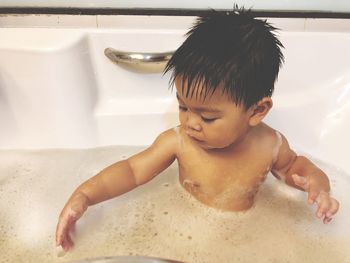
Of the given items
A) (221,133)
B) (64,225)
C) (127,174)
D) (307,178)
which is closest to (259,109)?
(221,133)

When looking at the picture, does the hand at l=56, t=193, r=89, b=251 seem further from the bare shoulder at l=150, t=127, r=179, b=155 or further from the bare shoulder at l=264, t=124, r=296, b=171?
the bare shoulder at l=264, t=124, r=296, b=171

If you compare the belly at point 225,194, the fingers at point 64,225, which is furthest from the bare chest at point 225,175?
the fingers at point 64,225

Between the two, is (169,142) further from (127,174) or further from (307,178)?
Result: (307,178)

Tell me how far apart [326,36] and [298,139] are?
11.0 inches

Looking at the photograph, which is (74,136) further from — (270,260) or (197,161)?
(270,260)

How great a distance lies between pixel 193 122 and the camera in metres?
0.76

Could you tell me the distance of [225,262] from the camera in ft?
2.89

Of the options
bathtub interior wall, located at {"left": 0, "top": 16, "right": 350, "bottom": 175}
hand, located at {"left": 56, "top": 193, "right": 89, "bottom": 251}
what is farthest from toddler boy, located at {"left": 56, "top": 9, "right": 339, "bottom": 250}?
bathtub interior wall, located at {"left": 0, "top": 16, "right": 350, "bottom": 175}

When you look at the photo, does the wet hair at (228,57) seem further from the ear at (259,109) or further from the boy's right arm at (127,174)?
the boy's right arm at (127,174)

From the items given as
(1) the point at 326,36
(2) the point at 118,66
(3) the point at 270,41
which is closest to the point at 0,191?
(2) the point at 118,66

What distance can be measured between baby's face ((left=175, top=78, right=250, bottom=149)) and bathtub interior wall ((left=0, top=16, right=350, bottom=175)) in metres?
0.38

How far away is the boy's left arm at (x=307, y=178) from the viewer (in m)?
0.80

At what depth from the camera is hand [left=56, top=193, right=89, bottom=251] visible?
794 mm

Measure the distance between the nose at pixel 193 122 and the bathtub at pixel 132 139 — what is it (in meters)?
0.26
